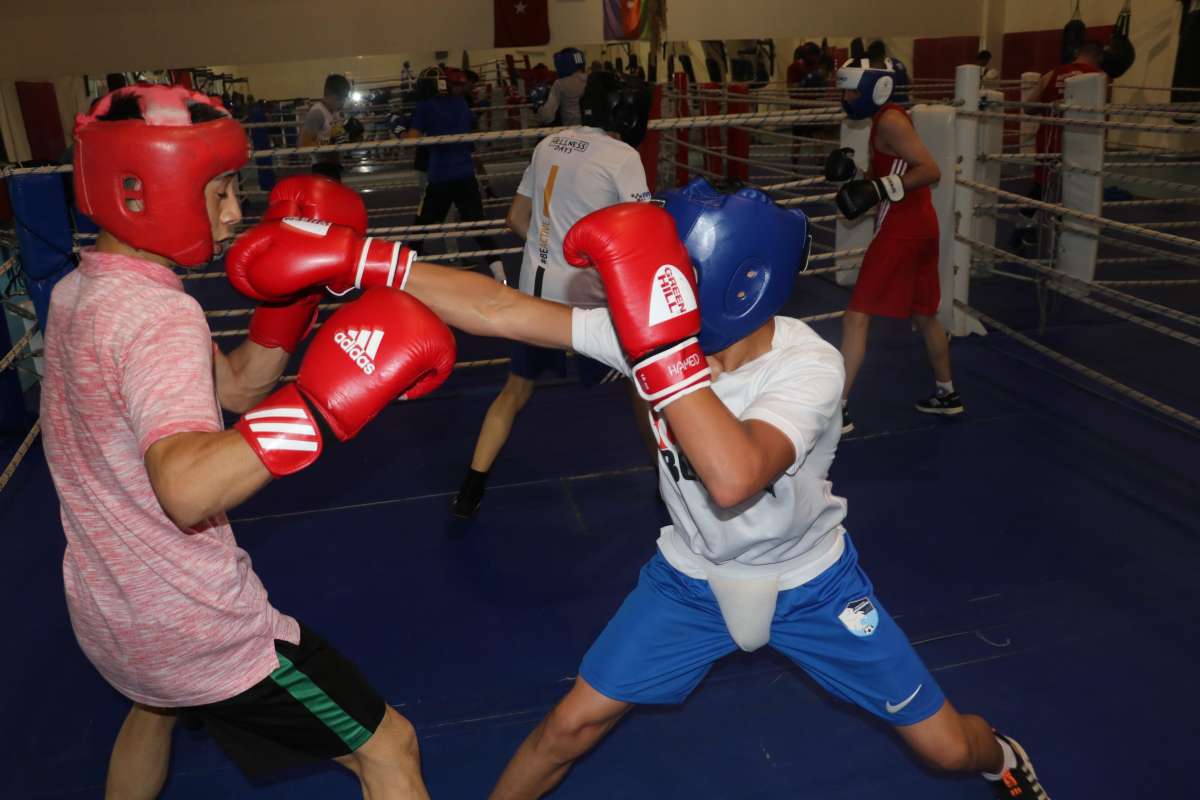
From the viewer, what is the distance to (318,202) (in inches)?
71.5

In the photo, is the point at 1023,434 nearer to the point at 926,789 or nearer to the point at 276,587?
the point at 926,789

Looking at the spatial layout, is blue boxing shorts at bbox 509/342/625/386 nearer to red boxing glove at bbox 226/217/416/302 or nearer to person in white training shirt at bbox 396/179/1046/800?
person in white training shirt at bbox 396/179/1046/800

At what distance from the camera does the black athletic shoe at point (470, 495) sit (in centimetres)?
311

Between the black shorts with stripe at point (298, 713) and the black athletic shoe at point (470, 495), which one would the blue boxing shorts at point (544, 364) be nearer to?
the black athletic shoe at point (470, 495)

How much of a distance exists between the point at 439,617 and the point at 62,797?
915 millimetres

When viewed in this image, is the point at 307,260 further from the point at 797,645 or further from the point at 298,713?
the point at 797,645

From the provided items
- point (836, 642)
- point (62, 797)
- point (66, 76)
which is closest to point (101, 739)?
point (62, 797)

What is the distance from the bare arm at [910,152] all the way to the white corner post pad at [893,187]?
0.10ft

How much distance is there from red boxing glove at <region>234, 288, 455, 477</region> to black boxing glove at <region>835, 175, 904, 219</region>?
2424 mm

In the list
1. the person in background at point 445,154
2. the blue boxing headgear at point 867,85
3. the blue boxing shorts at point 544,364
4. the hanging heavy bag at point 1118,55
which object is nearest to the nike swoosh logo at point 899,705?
the blue boxing shorts at point 544,364

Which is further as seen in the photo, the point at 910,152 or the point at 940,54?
the point at 940,54

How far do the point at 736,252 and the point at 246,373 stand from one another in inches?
33.6

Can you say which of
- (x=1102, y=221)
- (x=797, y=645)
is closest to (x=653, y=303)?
(x=797, y=645)

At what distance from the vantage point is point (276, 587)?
9.01 feet
